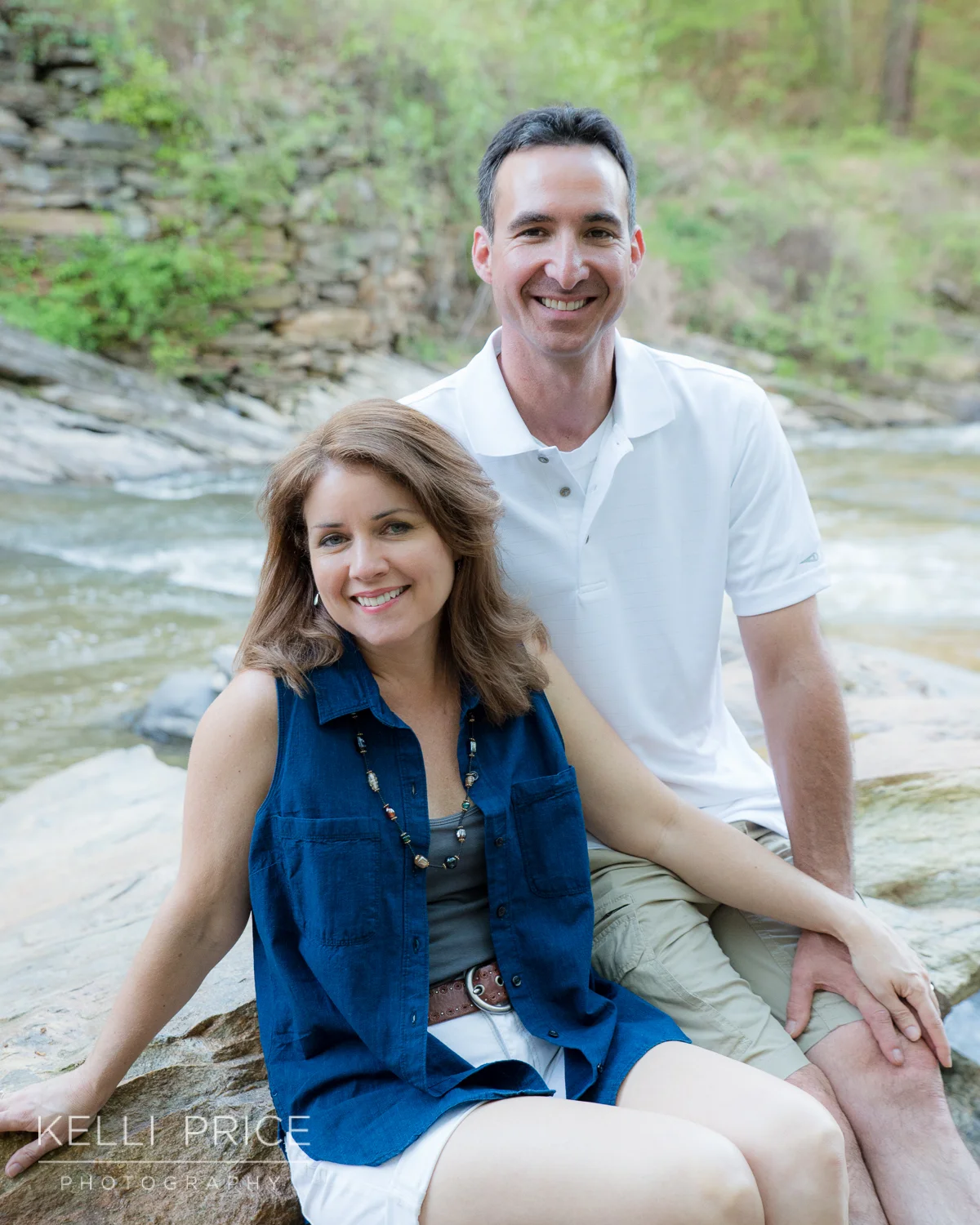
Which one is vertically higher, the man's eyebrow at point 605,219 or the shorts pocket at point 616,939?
the man's eyebrow at point 605,219

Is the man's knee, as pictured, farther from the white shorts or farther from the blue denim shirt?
the white shorts

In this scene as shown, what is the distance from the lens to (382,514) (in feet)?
5.08

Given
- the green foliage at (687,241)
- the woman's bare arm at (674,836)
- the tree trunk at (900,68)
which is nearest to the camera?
the woman's bare arm at (674,836)

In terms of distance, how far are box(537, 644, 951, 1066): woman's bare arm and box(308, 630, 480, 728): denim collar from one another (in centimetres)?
29

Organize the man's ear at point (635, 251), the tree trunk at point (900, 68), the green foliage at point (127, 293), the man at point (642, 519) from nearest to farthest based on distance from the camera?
the man at point (642, 519), the man's ear at point (635, 251), the green foliage at point (127, 293), the tree trunk at point (900, 68)

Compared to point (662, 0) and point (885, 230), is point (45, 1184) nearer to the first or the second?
point (885, 230)

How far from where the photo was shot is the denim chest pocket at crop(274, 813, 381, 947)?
56.3 inches

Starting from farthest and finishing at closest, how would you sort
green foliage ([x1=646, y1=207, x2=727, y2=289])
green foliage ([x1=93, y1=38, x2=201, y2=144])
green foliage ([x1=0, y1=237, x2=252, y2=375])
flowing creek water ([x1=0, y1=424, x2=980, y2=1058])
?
1. green foliage ([x1=646, y1=207, x2=727, y2=289])
2. green foliage ([x1=93, y1=38, x2=201, y2=144])
3. green foliage ([x1=0, y1=237, x2=252, y2=375])
4. flowing creek water ([x1=0, y1=424, x2=980, y2=1058])

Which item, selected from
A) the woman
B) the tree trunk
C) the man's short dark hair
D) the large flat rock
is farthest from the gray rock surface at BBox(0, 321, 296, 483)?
the tree trunk

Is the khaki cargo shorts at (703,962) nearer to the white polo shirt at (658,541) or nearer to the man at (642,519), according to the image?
the man at (642,519)

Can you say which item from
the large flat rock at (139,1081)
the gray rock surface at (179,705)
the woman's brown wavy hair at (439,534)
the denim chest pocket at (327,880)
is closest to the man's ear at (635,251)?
the woman's brown wavy hair at (439,534)

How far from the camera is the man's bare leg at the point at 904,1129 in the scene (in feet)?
4.81

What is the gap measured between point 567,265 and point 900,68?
2360 cm

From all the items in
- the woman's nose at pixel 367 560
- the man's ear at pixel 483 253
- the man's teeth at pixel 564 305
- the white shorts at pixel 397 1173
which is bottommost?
the white shorts at pixel 397 1173
